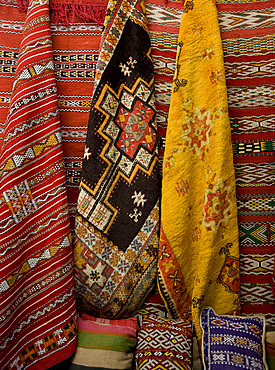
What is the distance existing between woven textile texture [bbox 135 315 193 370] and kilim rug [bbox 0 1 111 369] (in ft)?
0.97

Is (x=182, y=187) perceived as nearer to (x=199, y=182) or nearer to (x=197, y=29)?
(x=199, y=182)

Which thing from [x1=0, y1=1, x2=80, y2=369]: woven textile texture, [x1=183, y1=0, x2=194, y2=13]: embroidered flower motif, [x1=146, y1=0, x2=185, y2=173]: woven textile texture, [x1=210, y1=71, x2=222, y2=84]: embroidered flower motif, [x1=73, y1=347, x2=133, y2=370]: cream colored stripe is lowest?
[x1=73, y1=347, x2=133, y2=370]: cream colored stripe

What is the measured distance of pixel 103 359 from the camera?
3.95ft

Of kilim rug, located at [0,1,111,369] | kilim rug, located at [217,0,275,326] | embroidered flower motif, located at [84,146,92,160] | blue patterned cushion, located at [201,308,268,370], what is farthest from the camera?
kilim rug, located at [217,0,275,326]

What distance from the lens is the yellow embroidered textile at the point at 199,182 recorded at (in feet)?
4.44

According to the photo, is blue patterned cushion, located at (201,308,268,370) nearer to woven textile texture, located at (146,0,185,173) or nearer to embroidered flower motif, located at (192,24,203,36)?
woven textile texture, located at (146,0,185,173)

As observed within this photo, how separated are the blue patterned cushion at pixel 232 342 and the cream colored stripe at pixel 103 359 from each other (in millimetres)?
313

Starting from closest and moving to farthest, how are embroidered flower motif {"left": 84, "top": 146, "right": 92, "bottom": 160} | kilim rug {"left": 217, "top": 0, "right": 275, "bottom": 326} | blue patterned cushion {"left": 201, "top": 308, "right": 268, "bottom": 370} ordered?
blue patterned cushion {"left": 201, "top": 308, "right": 268, "bottom": 370} → embroidered flower motif {"left": 84, "top": 146, "right": 92, "bottom": 160} → kilim rug {"left": 217, "top": 0, "right": 275, "bottom": 326}

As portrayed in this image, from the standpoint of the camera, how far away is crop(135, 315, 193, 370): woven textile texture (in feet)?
3.89

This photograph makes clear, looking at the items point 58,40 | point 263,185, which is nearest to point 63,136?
point 58,40

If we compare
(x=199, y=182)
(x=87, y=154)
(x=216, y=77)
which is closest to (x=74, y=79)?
Result: (x=87, y=154)

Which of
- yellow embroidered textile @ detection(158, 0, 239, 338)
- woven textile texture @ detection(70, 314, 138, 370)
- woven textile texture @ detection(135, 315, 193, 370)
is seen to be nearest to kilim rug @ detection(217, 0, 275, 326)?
yellow embroidered textile @ detection(158, 0, 239, 338)

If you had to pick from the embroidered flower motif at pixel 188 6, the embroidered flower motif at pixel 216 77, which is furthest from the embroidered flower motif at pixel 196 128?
the embroidered flower motif at pixel 188 6

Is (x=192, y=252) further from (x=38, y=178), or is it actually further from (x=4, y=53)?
(x=4, y=53)
